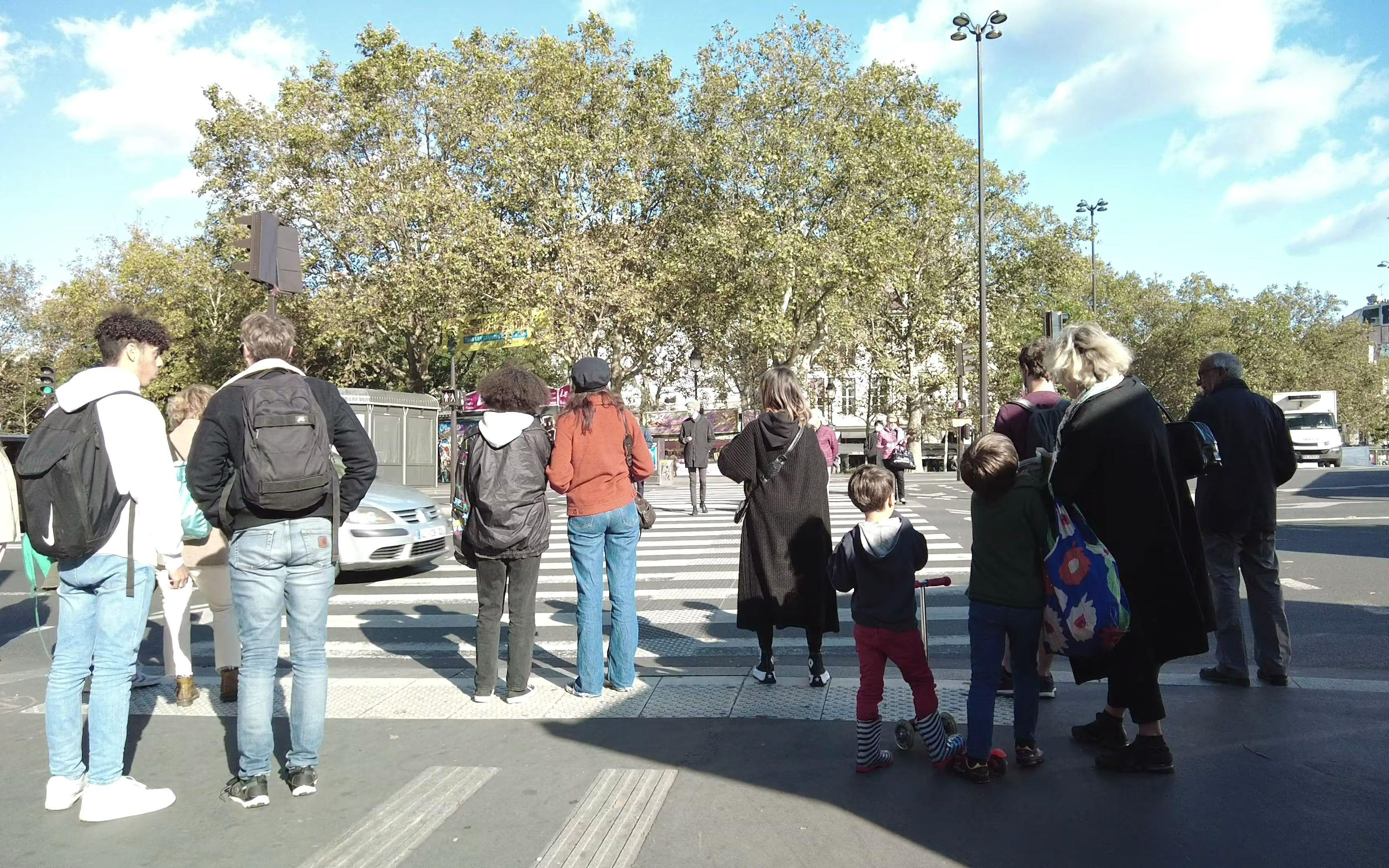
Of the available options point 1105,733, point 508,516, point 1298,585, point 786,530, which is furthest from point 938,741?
point 1298,585

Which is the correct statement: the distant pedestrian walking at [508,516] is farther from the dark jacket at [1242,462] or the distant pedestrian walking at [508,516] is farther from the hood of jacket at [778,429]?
the dark jacket at [1242,462]

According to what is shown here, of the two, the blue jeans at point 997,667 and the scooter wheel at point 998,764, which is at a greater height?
the blue jeans at point 997,667

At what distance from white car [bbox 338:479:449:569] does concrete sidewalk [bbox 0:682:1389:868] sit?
17.8 feet

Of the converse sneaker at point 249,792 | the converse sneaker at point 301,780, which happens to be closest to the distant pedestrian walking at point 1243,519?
the converse sneaker at point 301,780

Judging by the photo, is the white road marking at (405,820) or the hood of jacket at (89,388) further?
the hood of jacket at (89,388)

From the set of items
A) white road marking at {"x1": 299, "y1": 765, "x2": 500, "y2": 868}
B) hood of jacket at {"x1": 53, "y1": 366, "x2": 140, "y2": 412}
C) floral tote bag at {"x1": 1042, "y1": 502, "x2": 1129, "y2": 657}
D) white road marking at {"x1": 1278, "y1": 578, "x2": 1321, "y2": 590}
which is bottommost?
white road marking at {"x1": 299, "y1": 765, "x2": 500, "y2": 868}

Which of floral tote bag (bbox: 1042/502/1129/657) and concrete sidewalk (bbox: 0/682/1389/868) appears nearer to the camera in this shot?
concrete sidewalk (bbox: 0/682/1389/868)

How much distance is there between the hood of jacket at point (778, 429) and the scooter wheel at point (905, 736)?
1635mm

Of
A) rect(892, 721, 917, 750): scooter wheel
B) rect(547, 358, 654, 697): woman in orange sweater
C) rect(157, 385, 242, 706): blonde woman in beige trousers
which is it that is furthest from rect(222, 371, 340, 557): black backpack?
rect(892, 721, 917, 750): scooter wheel

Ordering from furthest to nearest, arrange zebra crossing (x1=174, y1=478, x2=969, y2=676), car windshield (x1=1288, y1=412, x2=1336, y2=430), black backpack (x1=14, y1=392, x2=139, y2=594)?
car windshield (x1=1288, y1=412, x2=1336, y2=430), zebra crossing (x1=174, y1=478, x2=969, y2=676), black backpack (x1=14, y1=392, x2=139, y2=594)

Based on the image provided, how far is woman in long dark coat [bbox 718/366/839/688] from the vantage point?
558 centimetres

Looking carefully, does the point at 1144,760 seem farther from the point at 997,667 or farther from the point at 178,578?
the point at 178,578

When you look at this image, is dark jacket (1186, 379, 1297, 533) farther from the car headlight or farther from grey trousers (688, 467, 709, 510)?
grey trousers (688, 467, 709, 510)

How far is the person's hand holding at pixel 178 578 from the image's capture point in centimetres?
412
